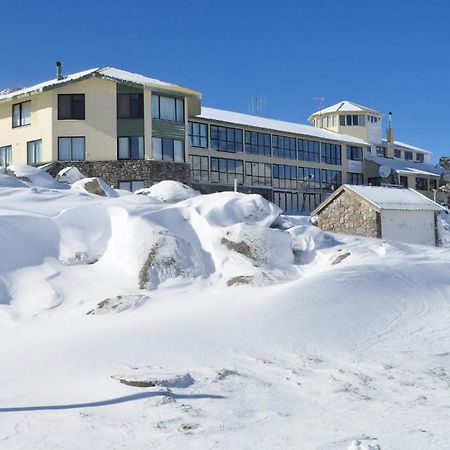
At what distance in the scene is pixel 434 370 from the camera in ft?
33.2

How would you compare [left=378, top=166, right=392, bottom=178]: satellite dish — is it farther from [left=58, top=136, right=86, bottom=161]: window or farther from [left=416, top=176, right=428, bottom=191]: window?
[left=58, top=136, right=86, bottom=161]: window

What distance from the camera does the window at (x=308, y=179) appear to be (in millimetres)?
50219

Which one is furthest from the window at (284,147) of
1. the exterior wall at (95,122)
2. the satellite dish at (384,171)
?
the exterior wall at (95,122)

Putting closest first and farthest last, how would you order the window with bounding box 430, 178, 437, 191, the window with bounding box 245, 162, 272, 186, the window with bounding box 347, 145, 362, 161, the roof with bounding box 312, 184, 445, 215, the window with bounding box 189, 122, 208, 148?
1. the roof with bounding box 312, 184, 445, 215
2. the window with bounding box 189, 122, 208, 148
3. the window with bounding box 245, 162, 272, 186
4. the window with bounding box 347, 145, 362, 161
5. the window with bounding box 430, 178, 437, 191

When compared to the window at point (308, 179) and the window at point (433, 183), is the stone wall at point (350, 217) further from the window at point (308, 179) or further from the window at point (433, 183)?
the window at point (433, 183)

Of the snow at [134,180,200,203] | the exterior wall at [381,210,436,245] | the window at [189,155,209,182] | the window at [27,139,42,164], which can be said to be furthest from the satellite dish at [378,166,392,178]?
the snow at [134,180,200,203]

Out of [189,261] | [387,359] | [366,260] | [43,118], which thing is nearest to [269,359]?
[387,359]

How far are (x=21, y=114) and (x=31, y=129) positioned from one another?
1.53 m

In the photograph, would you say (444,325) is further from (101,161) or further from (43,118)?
(43,118)

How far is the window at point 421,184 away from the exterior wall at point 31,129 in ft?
111

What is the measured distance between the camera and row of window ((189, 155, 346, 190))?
4384 centimetres

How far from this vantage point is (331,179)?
52594 mm

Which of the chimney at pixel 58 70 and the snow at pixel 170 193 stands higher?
the chimney at pixel 58 70

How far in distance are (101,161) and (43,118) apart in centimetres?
411
